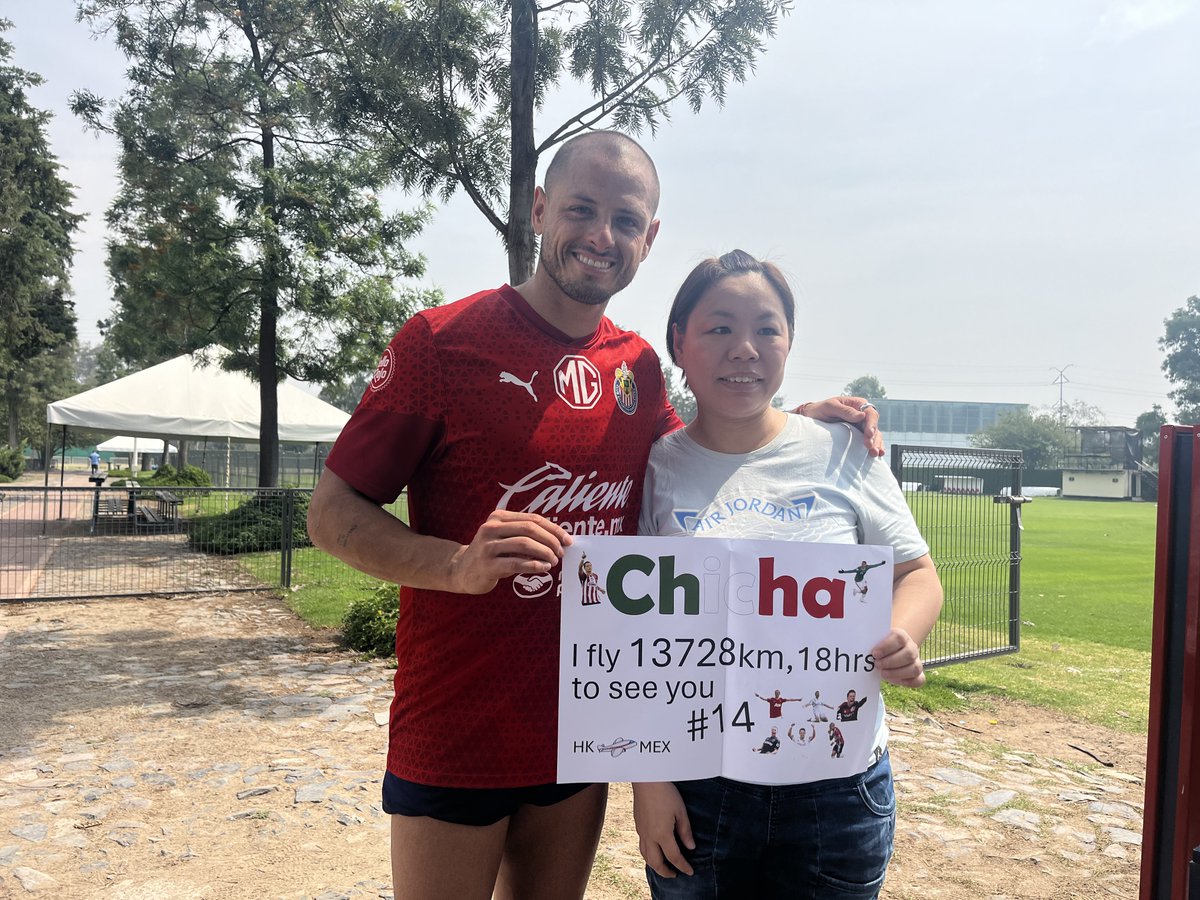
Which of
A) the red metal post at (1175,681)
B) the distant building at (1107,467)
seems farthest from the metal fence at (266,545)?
the distant building at (1107,467)

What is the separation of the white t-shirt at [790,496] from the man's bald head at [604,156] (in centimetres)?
73

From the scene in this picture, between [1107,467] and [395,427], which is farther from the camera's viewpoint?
[1107,467]

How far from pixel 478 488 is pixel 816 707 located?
3.10 feet

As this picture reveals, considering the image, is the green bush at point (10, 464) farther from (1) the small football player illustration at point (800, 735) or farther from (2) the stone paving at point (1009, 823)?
(1) the small football player illustration at point (800, 735)

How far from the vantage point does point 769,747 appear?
1.94 meters

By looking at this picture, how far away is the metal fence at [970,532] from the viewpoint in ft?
25.6

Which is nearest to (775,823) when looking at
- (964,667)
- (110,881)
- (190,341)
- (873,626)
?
(873,626)

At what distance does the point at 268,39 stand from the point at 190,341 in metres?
6.46

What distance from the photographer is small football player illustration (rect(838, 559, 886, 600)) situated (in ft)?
6.46

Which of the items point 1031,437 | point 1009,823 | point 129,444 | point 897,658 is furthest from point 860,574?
point 1031,437

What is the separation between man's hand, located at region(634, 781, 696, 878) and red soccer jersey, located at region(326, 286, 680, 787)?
265 mm

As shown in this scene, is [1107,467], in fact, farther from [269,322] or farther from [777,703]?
[777,703]

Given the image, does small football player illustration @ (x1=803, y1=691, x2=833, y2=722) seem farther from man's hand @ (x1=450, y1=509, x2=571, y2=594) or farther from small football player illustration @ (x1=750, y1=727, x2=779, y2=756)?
man's hand @ (x1=450, y1=509, x2=571, y2=594)

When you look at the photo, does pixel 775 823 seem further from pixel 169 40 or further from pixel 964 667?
pixel 169 40
